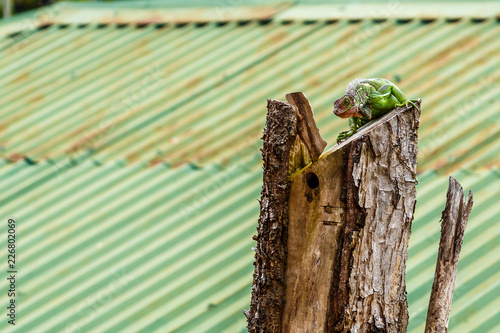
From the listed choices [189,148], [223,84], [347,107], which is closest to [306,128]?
[347,107]

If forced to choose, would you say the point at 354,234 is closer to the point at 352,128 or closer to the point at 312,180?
the point at 312,180

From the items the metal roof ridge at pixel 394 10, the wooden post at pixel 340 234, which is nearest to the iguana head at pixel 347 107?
the wooden post at pixel 340 234

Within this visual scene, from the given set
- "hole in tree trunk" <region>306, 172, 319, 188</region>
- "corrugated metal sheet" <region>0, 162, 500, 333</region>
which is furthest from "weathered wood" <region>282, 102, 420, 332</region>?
"corrugated metal sheet" <region>0, 162, 500, 333</region>

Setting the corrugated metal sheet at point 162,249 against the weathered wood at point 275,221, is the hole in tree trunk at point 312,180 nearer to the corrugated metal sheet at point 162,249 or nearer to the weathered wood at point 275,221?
the weathered wood at point 275,221

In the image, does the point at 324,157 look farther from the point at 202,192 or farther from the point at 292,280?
the point at 202,192

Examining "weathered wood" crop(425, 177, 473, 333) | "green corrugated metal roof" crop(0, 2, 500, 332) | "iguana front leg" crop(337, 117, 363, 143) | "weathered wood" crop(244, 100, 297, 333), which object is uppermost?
"green corrugated metal roof" crop(0, 2, 500, 332)

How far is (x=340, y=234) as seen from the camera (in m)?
2.39

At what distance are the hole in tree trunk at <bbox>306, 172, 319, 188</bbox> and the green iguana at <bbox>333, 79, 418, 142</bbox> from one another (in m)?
0.29

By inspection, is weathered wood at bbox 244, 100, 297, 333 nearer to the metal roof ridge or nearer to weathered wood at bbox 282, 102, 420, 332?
weathered wood at bbox 282, 102, 420, 332

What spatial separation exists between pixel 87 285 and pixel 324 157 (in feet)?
7.90

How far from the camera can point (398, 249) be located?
2.43 metres

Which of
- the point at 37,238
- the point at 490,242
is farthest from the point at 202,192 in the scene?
the point at 490,242

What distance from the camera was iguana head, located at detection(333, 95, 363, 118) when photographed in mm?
2719

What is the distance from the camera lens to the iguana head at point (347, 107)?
107 inches
